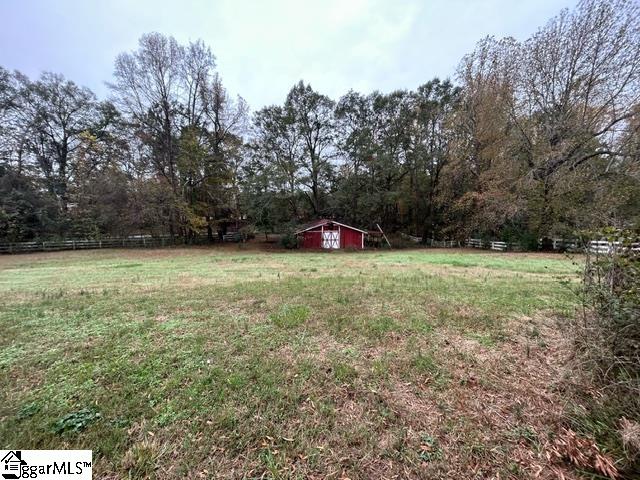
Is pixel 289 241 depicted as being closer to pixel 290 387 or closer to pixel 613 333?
pixel 290 387

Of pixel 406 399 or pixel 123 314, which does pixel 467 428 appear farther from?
pixel 123 314

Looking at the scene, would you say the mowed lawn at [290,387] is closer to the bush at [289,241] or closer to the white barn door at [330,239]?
the bush at [289,241]

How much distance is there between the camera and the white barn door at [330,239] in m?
22.2

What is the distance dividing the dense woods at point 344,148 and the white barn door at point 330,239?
12.1ft

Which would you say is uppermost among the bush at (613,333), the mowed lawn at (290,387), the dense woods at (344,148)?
the dense woods at (344,148)

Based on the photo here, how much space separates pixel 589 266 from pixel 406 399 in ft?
8.04

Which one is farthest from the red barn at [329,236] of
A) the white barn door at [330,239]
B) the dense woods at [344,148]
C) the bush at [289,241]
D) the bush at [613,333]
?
the bush at [613,333]

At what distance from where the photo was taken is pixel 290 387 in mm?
2498

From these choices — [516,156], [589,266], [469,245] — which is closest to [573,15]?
[516,156]

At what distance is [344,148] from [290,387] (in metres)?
26.4

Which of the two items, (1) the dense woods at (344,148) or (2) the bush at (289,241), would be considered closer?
(1) the dense woods at (344,148)

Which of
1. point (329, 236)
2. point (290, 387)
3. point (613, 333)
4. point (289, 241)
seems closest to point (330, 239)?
point (329, 236)

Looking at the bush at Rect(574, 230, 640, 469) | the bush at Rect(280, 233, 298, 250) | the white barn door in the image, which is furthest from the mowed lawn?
the white barn door

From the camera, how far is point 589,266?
109 inches
